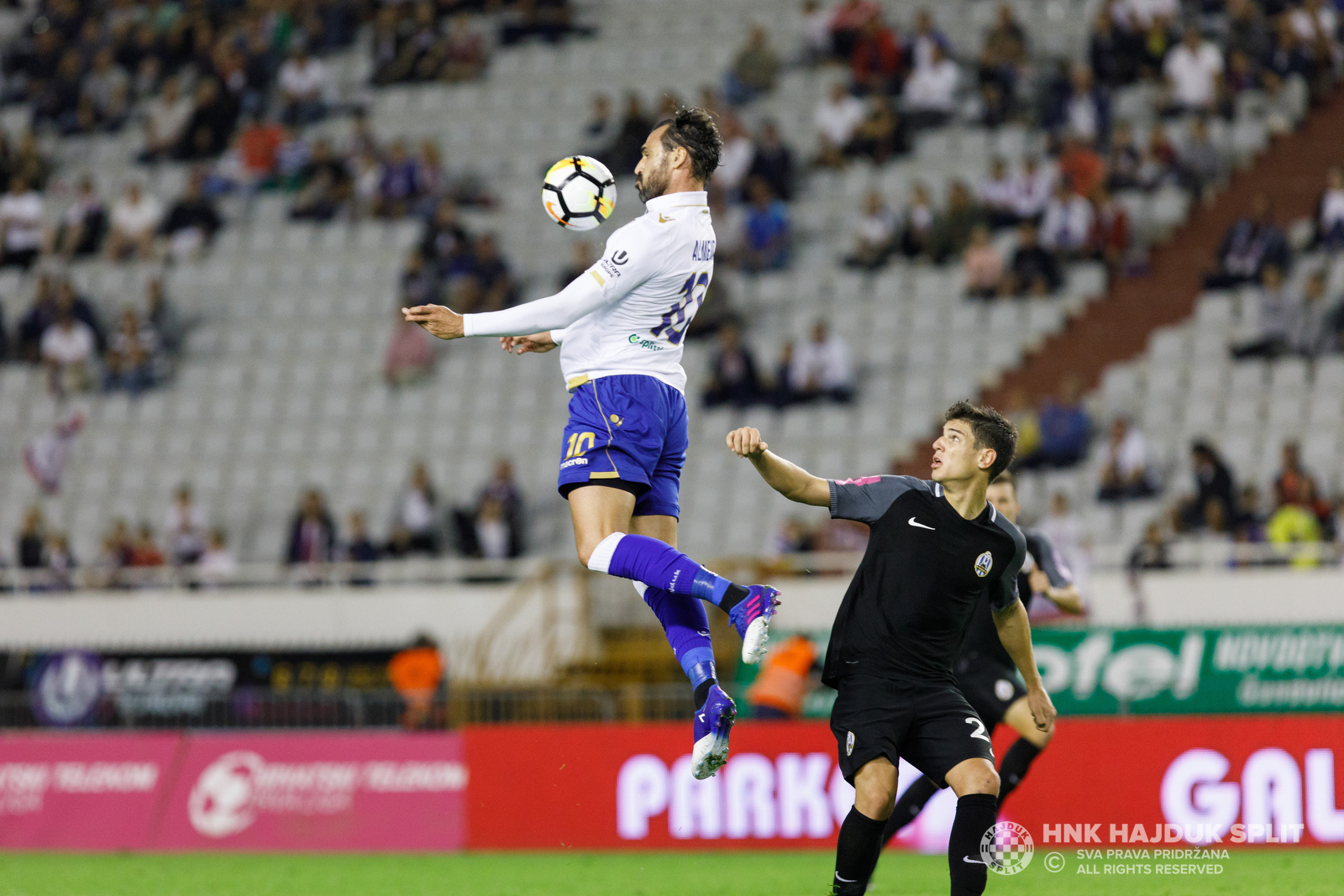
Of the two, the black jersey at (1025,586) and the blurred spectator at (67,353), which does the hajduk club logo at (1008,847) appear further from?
the blurred spectator at (67,353)

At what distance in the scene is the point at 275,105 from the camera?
78.2 feet

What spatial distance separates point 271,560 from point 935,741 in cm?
1383

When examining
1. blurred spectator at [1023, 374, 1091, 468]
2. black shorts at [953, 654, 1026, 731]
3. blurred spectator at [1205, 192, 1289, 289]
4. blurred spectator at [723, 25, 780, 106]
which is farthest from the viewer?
blurred spectator at [723, 25, 780, 106]

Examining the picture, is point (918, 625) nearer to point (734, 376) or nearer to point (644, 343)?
point (644, 343)

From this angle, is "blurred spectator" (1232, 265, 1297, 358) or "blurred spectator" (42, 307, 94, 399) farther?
"blurred spectator" (42, 307, 94, 399)

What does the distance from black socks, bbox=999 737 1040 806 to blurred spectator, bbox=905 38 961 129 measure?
12.1 meters

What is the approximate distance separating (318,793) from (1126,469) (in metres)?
7.80

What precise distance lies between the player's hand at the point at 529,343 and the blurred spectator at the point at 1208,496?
30.0 ft

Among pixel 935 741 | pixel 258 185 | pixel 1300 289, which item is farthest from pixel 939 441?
pixel 258 185

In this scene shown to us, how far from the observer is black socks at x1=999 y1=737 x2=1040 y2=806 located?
30.4 feet

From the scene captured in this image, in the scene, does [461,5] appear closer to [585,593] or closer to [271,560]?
[271,560]

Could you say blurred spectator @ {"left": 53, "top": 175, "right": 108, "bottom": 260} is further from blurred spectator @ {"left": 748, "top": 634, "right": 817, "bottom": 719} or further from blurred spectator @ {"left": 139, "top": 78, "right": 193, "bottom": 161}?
blurred spectator @ {"left": 748, "top": 634, "right": 817, "bottom": 719}

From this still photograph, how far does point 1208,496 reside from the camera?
50.6 feet

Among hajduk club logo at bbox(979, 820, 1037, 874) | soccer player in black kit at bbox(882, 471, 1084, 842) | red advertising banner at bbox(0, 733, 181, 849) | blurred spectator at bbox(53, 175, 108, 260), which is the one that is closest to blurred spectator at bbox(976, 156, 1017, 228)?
hajduk club logo at bbox(979, 820, 1037, 874)
